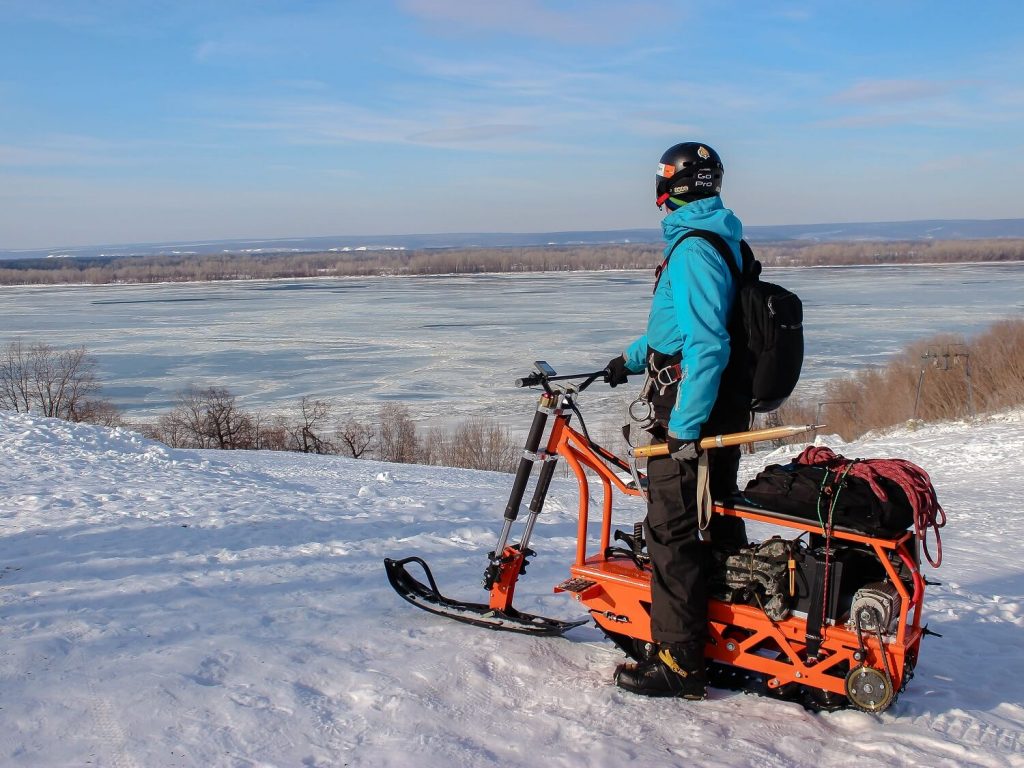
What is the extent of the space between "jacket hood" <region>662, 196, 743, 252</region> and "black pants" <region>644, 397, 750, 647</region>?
0.62 metres

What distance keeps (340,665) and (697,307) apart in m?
1.96

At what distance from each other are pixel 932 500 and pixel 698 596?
0.92 meters

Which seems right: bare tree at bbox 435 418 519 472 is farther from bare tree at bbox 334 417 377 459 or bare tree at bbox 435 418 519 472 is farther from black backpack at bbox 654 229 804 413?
black backpack at bbox 654 229 804 413

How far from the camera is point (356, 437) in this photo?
22.4m

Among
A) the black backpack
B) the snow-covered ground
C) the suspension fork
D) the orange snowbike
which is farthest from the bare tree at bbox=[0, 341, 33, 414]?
the black backpack

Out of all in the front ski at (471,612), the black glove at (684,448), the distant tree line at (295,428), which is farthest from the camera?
the distant tree line at (295,428)

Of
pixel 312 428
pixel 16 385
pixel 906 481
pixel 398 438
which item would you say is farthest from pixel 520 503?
pixel 16 385

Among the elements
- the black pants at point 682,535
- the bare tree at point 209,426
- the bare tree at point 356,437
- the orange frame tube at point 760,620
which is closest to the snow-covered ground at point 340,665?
the orange frame tube at point 760,620

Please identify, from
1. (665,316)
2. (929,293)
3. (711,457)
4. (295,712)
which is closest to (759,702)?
(711,457)

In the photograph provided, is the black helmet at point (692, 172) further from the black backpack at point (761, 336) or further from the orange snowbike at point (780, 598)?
the orange snowbike at point (780, 598)

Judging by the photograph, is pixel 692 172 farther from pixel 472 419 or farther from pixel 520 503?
pixel 472 419

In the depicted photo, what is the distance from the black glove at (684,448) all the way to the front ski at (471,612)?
Answer: 1.07 meters

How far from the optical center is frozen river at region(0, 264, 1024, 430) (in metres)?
30.6

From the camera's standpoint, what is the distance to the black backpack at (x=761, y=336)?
318 cm
